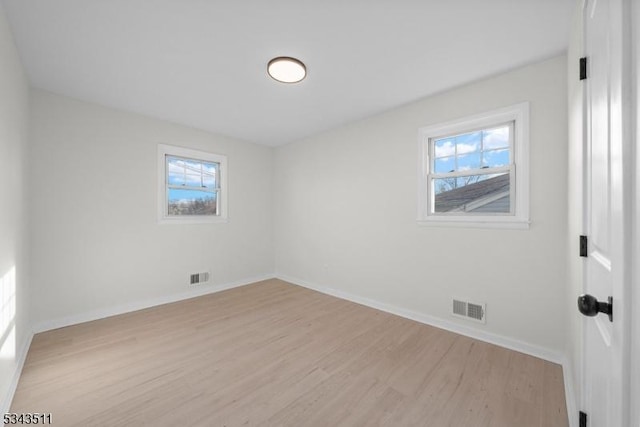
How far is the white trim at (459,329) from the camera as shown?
2116mm

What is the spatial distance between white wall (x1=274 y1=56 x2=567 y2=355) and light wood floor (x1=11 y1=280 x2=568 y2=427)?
420mm

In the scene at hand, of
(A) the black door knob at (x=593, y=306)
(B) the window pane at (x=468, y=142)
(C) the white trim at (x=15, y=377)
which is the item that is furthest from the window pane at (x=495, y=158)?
(C) the white trim at (x=15, y=377)

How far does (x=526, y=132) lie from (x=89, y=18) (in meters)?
3.61

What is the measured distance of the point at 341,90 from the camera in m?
2.70

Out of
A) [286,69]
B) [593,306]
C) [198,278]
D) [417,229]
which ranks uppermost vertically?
[286,69]

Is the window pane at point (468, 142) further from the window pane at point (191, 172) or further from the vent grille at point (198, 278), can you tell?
the vent grille at point (198, 278)

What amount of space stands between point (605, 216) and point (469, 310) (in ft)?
6.62

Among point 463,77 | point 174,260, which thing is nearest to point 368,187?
point 463,77

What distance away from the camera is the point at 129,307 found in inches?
125

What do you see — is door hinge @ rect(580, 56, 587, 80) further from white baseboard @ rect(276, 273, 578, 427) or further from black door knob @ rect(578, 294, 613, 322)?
white baseboard @ rect(276, 273, 578, 427)

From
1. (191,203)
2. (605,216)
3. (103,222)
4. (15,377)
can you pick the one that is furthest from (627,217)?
(191,203)

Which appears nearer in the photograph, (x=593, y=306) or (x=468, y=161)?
(x=593, y=306)

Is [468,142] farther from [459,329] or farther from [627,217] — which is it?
[627,217]

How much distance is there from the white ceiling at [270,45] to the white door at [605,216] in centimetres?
85
